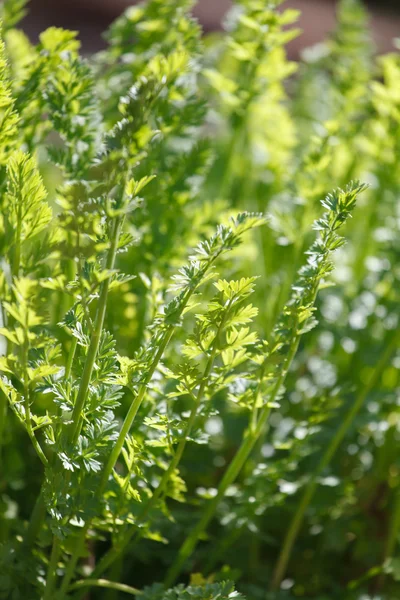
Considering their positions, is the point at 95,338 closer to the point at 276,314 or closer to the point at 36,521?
the point at 36,521

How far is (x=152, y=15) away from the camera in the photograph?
0.64 metres

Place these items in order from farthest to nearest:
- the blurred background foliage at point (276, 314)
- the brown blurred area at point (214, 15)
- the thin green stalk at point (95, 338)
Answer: the brown blurred area at point (214, 15) → the blurred background foliage at point (276, 314) → the thin green stalk at point (95, 338)

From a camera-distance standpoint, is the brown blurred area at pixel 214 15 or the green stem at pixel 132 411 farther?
the brown blurred area at pixel 214 15

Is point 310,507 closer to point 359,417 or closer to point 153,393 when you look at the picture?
point 359,417

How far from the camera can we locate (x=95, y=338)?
0.36 metres

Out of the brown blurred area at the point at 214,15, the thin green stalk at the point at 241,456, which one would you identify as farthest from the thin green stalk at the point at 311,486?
the brown blurred area at the point at 214,15

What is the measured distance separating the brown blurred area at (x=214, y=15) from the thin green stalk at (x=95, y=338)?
170 cm

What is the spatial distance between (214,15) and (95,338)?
1839 millimetres

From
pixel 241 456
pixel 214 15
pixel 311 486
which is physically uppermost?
pixel 241 456

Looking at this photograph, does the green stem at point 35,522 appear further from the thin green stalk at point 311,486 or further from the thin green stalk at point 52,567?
the thin green stalk at point 311,486

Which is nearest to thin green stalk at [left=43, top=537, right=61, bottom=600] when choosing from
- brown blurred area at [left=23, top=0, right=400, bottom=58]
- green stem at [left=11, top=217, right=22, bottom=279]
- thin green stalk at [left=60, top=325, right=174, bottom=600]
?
thin green stalk at [left=60, top=325, right=174, bottom=600]

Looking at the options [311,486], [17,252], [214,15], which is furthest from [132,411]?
[214,15]

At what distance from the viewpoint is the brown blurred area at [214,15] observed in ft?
6.38

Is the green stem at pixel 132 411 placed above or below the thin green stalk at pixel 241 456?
above
